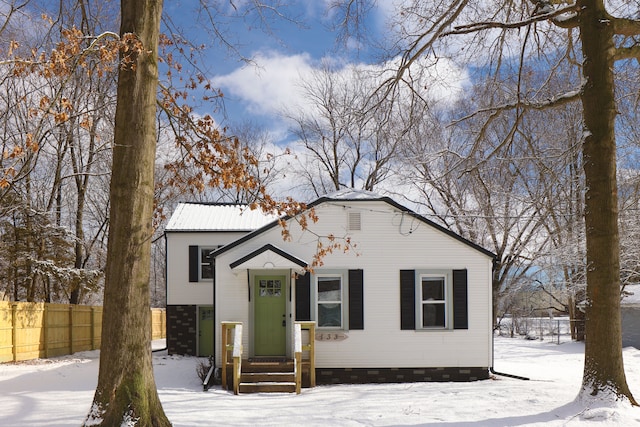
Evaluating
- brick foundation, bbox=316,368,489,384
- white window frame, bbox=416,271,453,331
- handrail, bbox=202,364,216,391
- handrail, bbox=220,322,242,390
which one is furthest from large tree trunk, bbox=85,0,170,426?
white window frame, bbox=416,271,453,331

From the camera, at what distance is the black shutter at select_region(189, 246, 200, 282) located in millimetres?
21688

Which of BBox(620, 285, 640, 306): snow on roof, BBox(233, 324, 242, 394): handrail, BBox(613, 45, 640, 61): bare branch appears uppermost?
BBox(613, 45, 640, 61): bare branch

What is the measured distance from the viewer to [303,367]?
48.5 ft

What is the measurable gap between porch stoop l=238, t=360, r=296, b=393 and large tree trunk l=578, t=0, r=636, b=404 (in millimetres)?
6603

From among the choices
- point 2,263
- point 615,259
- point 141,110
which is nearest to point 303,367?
point 615,259

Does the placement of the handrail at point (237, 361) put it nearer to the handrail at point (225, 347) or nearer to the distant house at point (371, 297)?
the handrail at point (225, 347)

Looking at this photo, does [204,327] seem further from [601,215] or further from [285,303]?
[601,215]

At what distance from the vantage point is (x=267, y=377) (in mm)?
14086

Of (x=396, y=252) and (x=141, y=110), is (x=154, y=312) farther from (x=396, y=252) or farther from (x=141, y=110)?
(x=141, y=110)

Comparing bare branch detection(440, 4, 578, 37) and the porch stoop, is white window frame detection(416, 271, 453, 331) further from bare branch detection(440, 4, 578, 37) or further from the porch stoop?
bare branch detection(440, 4, 578, 37)

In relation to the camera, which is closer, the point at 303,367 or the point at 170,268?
the point at 303,367

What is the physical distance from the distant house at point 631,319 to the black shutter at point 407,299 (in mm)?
12446

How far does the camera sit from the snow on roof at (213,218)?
21.9m

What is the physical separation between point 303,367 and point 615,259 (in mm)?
7854
